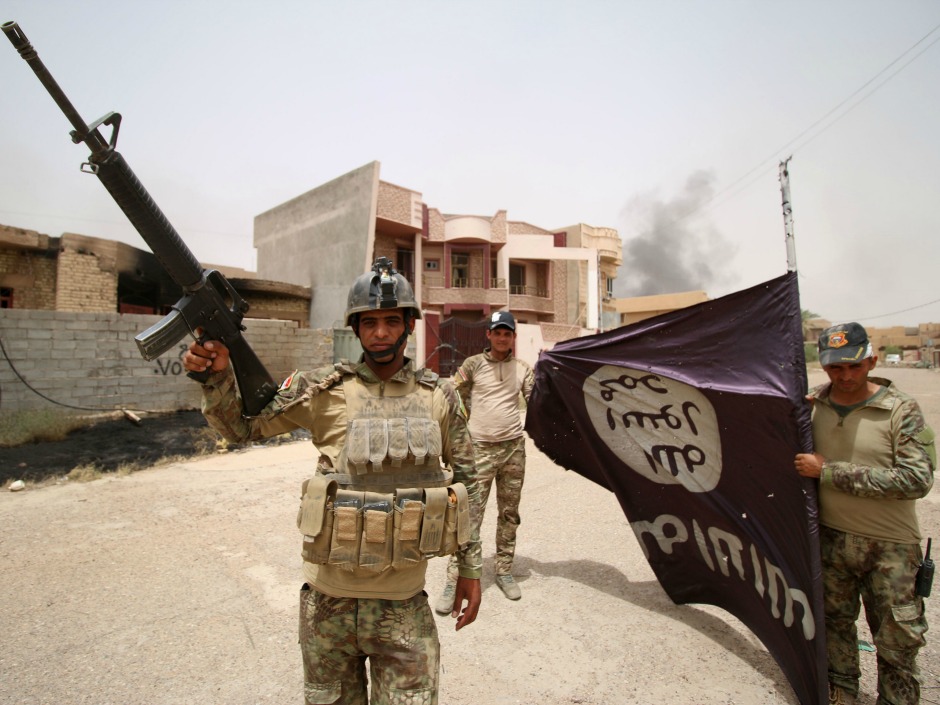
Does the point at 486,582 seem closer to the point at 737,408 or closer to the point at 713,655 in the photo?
the point at 713,655

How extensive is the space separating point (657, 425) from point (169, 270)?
2869 millimetres

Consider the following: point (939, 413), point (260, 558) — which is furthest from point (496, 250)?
point (260, 558)

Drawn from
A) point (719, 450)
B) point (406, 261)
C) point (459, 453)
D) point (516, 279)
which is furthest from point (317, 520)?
point (516, 279)

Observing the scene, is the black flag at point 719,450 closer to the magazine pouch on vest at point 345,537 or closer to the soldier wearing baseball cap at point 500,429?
the soldier wearing baseball cap at point 500,429

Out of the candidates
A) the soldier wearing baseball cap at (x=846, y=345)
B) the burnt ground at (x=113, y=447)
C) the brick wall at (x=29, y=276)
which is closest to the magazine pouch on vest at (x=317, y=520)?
the soldier wearing baseball cap at (x=846, y=345)

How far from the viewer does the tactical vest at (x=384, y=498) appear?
5.54 feet

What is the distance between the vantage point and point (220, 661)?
271 cm

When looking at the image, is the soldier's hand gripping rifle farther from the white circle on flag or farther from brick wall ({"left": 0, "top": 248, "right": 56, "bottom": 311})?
brick wall ({"left": 0, "top": 248, "right": 56, "bottom": 311})

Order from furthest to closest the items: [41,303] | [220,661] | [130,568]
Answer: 1. [41,303]
2. [130,568]
3. [220,661]

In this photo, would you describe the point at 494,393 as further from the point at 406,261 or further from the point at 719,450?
the point at 406,261

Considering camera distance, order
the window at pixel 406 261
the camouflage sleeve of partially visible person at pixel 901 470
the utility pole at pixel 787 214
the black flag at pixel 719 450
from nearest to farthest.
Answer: the camouflage sleeve of partially visible person at pixel 901 470
the black flag at pixel 719 450
the utility pole at pixel 787 214
the window at pixel 406 261

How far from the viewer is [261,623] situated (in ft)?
10.2

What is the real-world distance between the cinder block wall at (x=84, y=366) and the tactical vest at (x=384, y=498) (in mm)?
9403

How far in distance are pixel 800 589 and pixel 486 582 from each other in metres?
2.11
